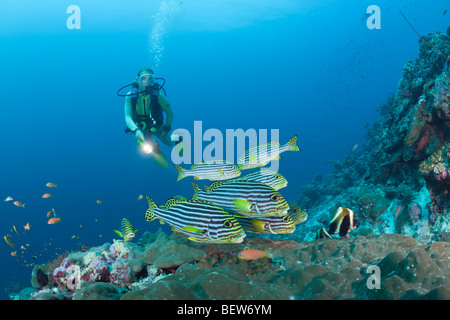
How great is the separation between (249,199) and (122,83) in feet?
348

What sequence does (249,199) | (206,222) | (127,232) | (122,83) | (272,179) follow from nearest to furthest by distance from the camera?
(206,222) < (249,199) < (272,179) < (127,232) < (122,83)

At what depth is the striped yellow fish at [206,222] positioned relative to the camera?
2.54 metres

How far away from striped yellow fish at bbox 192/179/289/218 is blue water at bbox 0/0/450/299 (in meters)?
35.9

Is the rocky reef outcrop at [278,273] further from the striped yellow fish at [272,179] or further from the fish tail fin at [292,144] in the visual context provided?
the fish tail fin at [292,144]

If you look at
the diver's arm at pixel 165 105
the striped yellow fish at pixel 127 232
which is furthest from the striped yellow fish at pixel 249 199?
the diver's arm at pixel 165 105

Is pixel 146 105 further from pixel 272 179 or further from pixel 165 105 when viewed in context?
pixel 272 179

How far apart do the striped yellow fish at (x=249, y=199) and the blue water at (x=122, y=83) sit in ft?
118

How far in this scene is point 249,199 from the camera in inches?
114

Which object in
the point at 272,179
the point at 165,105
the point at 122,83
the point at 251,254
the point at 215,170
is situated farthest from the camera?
the point at 122,83

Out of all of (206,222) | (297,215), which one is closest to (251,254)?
(206,222)

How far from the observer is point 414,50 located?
4643 inches

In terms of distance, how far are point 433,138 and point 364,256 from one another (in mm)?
4399

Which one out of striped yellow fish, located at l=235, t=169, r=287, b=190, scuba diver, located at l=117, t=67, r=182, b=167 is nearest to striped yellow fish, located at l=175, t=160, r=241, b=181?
striped yellow fish, located at l=235, t=169, r=287, b=190

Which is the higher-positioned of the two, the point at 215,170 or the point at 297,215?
the point at 215,170
